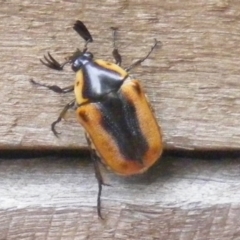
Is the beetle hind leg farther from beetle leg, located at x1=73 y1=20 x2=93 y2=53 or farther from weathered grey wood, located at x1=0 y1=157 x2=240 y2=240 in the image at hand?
beetle leg, located at x1=73 y1=20 x2=93 y2=53

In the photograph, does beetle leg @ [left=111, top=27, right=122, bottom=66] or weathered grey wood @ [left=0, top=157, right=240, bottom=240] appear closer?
beetle leg @ [left=111, top=27, right=122, bottom=66]

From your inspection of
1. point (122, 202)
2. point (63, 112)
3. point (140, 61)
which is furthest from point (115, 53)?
point (122, 202)

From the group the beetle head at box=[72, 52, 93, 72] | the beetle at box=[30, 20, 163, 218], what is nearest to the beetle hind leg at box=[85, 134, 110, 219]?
the beetle at box=[30, 20, 163, 218]

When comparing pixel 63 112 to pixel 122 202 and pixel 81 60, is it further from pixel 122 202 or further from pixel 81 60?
pixel 122 202

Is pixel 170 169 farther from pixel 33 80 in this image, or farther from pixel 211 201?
pixel 33 80

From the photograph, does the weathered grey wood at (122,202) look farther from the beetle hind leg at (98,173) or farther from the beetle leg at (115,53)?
the beetle leg at (115,53)
